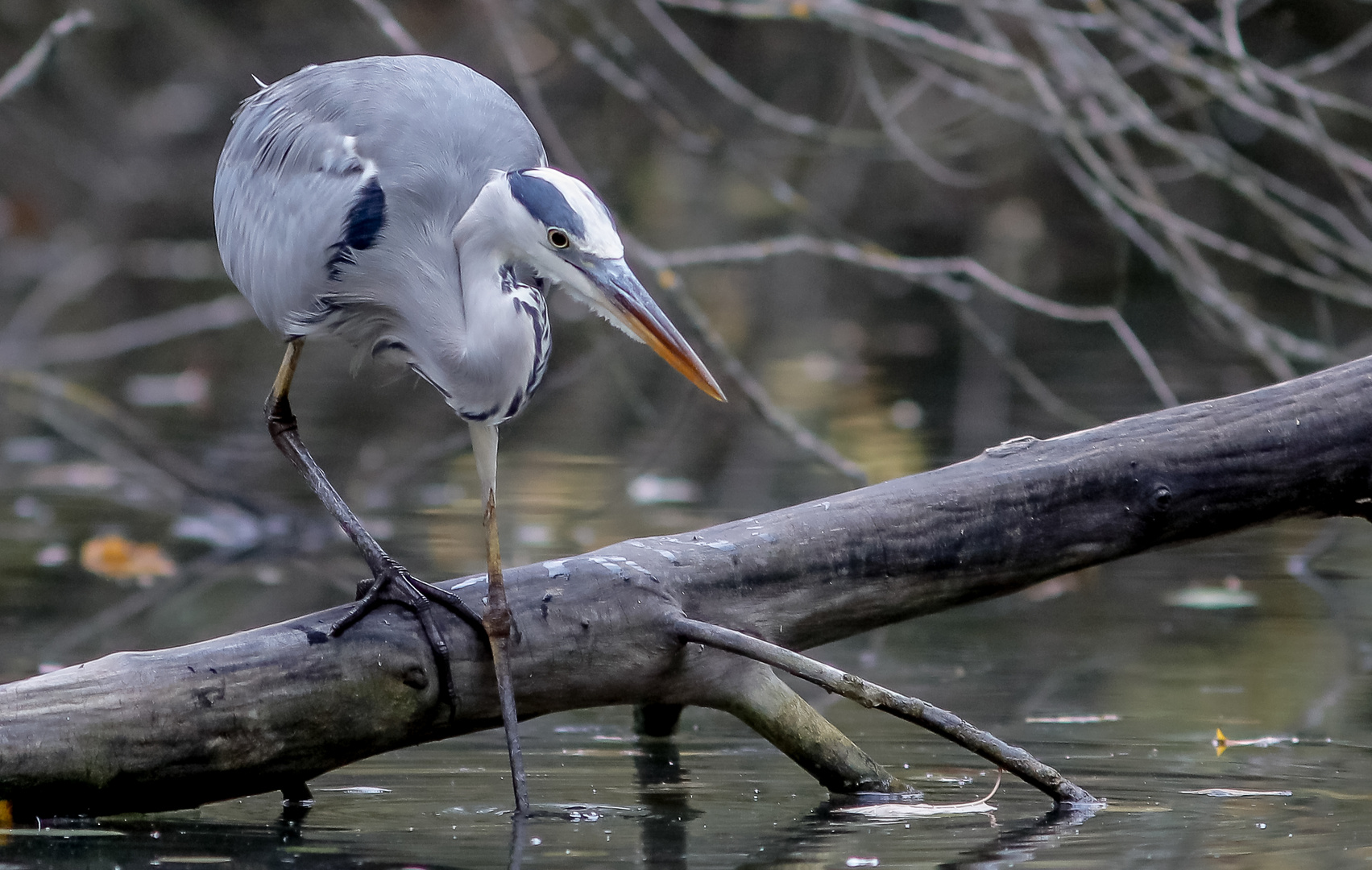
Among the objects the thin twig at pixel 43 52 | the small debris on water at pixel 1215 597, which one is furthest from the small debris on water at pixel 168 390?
the small debris on water at pixel 1215 597

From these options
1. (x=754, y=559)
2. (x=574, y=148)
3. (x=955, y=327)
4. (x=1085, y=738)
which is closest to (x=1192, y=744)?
(x=1085, y=738)

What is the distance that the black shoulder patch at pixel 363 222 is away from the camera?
3.67 meters

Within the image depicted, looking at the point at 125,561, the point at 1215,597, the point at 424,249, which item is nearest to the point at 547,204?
the point at 424,249

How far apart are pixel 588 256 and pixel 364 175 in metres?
0.73

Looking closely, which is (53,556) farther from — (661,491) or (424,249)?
(424,249)

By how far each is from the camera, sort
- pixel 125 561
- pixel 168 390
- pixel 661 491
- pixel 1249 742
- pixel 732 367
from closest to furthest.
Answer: pixel 1249 742, pixel 732 367, pixel 125 561, pixel 661 491, pixel 168 390

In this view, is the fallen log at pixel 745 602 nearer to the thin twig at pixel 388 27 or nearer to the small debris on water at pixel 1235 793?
the small debris on water at pixel 1235 793

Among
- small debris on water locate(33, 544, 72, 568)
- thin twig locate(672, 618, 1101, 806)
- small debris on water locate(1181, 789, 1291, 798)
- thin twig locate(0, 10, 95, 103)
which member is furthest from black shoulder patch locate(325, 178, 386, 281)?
small debris on water locate(33, 544, 72, 568)

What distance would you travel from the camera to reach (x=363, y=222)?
368cm

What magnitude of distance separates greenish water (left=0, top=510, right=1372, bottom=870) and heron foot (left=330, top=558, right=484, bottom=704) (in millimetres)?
315

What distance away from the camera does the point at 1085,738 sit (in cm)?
→ 403

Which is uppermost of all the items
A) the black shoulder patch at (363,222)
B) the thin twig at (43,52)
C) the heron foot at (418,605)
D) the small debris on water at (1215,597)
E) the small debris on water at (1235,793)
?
the thin twig at (43,52)

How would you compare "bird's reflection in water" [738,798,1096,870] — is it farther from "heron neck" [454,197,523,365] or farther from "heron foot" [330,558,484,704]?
"heron neck" [454,197,523,365]

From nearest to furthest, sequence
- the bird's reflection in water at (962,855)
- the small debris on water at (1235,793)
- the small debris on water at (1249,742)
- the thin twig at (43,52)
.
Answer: the bird's reflection in water at (962,855) → the small debris on water at (1235,793) → the small debris on water at (1249,742) → the thin twig at (43,52)
